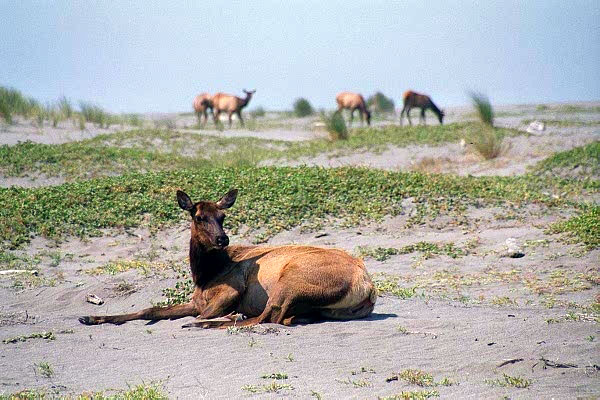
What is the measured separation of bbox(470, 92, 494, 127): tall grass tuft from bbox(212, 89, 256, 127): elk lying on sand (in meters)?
17.7

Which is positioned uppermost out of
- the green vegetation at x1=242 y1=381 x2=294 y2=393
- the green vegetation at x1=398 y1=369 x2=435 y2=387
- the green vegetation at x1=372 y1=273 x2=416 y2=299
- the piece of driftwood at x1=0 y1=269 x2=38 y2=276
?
the green vegetation at x1=242 y1=381 x2=294 y2=393

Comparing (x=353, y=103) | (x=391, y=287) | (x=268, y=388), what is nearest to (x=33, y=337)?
(x=268, y=388)

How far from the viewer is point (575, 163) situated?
1947 centimetres

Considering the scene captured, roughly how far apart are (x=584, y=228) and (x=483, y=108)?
1468 centimetres

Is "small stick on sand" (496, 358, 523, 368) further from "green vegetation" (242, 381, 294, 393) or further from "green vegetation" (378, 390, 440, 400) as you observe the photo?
"green vegetation" (242, 381, 294, 393)

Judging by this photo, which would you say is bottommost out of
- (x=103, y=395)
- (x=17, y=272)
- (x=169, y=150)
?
(x=17, y=272)

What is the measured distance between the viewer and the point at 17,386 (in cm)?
615

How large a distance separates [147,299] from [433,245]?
15.0 ft

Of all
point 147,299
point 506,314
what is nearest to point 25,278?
point 147,299

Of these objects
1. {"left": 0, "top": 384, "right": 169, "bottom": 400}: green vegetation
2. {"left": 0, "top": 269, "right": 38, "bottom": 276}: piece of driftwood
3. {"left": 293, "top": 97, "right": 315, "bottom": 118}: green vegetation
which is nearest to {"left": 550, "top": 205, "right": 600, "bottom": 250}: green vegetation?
{"left": 0, "top": 269, "right": 38, "bottom": 276}: piece of driftwood

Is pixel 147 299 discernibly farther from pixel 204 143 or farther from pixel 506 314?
pixel 204 143

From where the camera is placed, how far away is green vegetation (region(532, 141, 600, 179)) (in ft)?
62.6

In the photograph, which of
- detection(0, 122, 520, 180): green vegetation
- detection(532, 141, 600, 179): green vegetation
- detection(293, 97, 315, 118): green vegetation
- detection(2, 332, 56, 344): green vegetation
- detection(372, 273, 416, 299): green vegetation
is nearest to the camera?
detection(2, 332, 56, 344): green vegetation

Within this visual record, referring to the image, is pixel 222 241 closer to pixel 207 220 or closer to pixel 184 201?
pixel 207 220
